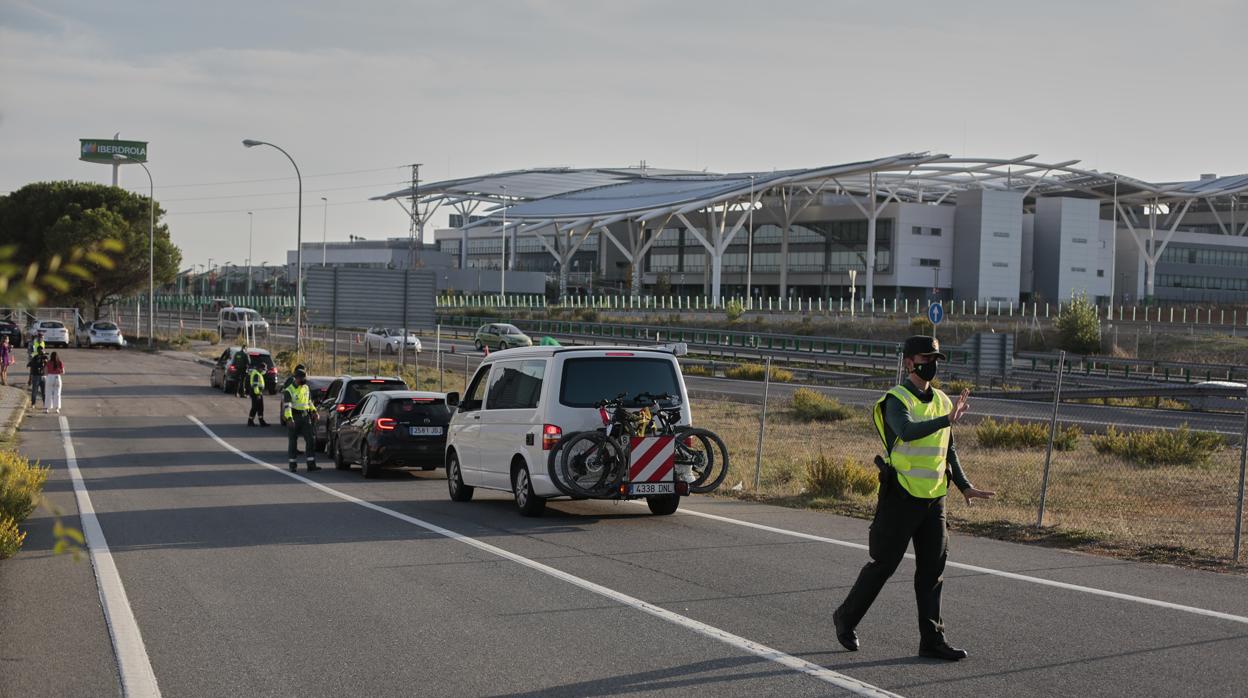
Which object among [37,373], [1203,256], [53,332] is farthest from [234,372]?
[1203,256]

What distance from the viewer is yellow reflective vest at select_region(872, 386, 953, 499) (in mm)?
7340

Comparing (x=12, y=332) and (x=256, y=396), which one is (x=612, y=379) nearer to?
(x=256, y=396)

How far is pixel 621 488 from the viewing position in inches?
527

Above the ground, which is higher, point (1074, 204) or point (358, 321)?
point (1074, 204)

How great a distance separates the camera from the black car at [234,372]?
131 feet

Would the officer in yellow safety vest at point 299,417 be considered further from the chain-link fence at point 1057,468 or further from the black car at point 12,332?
the black car at point 12,332

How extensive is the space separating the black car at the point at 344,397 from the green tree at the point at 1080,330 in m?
39.9

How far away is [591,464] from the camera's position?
13453 mm

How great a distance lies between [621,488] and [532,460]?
1.21 meters

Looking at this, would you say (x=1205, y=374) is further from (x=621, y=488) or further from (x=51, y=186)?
(x=51, y=186)

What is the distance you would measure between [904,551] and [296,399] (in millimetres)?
15239

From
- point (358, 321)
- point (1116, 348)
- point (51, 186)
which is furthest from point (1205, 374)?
point (51, 186)

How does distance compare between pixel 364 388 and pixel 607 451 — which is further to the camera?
pixel 364 388

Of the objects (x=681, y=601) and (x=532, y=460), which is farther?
(x=532, y=460)
